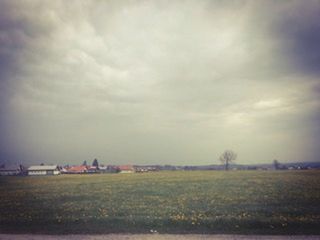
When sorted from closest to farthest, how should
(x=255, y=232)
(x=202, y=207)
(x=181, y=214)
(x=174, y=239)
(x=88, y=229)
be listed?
(x=174, y=239), (x=255, y=232), (x=88, y=229), (x=181, y=214), (x=202, y=207)

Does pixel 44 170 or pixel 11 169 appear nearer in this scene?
pixel 44 170

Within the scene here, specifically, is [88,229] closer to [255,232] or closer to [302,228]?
Result: [255,232]

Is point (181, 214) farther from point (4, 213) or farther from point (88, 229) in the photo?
point (4, 213)

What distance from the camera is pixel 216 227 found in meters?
9.94

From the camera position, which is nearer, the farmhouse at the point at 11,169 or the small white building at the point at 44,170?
the small white building at the point at 44,170

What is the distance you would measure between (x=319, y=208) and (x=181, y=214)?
6.66 m

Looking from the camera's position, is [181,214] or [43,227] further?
[181,214]

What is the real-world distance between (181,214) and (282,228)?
4217mm

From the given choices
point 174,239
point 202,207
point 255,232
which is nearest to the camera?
point 174,239

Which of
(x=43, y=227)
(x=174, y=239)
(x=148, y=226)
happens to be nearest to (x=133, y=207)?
(x=148, y=226)

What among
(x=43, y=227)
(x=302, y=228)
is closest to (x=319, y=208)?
(x=302, y=228)

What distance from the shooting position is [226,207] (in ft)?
44.8

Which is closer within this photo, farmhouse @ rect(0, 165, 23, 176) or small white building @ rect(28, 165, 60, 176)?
small white building @ rect(28, 165, 60, 176)

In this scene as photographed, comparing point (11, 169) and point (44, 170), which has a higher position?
point (11, 169)
